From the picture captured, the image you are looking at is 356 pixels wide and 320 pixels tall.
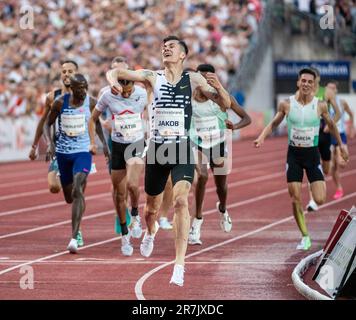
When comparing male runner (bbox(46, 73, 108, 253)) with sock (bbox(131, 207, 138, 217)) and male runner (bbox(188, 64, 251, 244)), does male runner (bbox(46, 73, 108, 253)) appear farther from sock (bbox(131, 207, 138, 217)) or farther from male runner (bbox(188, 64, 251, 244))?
A: male runner (bbox(188, 64, 251, 244))

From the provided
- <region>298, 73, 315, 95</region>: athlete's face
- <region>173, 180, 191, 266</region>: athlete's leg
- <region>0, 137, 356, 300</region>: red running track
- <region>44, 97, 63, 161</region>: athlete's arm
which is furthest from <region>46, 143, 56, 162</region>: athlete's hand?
<region>173, 180, 191, 266</region>: athlete's leg

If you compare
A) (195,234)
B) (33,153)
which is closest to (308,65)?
(195,234)

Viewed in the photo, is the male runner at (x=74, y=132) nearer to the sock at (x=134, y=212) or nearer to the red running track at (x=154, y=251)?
the sock at (x=134, y=212)

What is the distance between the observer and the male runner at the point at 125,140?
46.7 ft

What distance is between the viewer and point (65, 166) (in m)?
14.7

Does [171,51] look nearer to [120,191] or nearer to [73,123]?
[120,191]

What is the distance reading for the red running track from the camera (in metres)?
11.1

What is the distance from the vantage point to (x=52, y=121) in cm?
1470

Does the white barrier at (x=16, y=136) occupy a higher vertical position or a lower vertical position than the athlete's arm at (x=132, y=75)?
lower

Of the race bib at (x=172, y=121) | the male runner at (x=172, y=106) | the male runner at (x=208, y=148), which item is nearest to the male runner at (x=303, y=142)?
the male runner at (x=208, y=148)

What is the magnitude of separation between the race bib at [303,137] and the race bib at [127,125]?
1.91m

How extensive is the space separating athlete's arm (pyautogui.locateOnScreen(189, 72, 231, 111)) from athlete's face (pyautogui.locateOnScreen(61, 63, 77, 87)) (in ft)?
10.4
